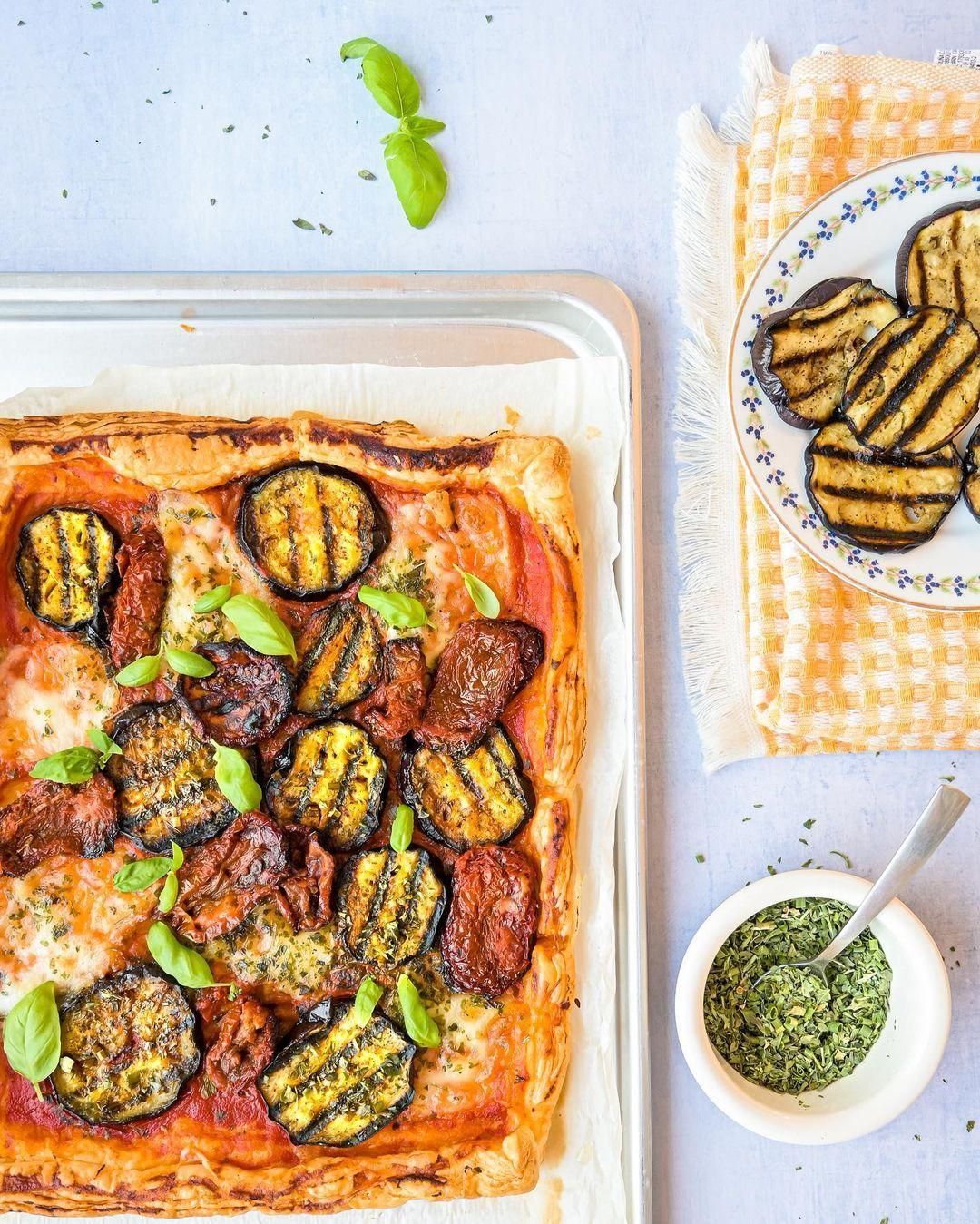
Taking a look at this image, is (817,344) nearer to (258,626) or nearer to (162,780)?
(258,626)

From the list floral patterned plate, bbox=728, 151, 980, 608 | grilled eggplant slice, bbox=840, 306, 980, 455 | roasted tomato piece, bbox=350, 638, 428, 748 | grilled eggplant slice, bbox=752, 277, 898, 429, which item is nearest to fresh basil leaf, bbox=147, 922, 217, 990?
roasted tomato piece, bbox=350, 638, 428, 748

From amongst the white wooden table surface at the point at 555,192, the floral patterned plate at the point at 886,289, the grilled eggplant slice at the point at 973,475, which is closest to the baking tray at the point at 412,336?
the white wooden table surface at the point at 555,192

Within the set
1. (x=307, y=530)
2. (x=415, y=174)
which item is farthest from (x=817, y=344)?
(x=307, y=530)

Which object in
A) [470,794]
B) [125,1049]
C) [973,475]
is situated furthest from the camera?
[973,475]

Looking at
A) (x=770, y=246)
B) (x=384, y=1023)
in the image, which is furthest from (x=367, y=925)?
(x=770, y=246)

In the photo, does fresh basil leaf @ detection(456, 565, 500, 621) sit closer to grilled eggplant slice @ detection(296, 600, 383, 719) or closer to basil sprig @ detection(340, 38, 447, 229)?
grilled eggplant slice @ detection(296, 600, 383, 719)

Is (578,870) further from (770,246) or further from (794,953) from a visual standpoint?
(770,246)

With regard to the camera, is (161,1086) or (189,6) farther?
(189,6)
